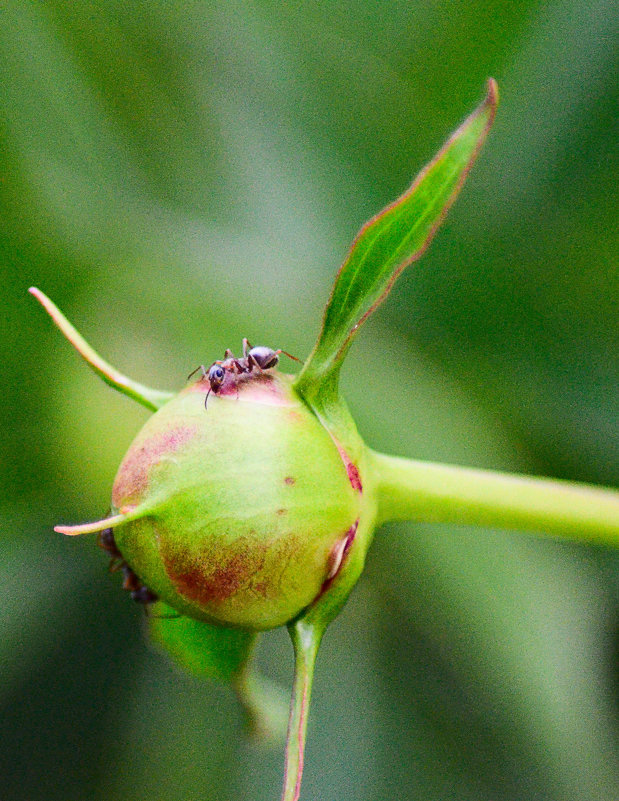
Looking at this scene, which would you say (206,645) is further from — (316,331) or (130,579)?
(316,331)

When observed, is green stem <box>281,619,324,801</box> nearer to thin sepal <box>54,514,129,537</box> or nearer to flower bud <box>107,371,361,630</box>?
flower bud <box>107,371,361,630</box>

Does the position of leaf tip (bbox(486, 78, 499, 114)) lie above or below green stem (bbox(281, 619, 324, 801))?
above

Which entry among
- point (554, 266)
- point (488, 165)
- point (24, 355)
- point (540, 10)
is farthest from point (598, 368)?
point (24, 355)

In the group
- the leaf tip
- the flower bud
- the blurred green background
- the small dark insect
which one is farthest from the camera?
the blurred green background

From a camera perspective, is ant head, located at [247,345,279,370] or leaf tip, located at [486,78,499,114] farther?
ant head, located at [247,345,279,370]

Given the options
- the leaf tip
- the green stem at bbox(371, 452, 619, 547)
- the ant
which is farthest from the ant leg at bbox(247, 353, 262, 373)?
the leaf tip

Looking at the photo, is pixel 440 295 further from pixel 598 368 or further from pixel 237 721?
pixel 237 721

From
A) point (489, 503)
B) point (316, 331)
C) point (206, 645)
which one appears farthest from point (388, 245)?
point (316, 331)
